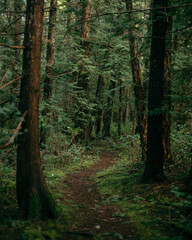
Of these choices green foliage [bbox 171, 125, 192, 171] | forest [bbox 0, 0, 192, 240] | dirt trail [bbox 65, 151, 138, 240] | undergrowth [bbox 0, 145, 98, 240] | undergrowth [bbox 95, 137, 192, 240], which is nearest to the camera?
undergrowth [bbox 0, 145, 98, 240]

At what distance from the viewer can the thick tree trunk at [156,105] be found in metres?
5.86

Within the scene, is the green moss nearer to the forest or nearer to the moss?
the forest

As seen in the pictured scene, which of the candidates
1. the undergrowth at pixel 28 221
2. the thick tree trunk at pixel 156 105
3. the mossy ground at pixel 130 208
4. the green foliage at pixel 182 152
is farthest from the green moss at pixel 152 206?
the green foliage at pixel 182 152

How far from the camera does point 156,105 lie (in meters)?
5.94

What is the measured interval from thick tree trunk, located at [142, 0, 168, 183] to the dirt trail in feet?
5.27

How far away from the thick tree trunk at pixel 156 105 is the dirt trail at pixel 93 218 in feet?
5.27

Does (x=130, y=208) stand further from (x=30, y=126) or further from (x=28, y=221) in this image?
(x=30, y=126)

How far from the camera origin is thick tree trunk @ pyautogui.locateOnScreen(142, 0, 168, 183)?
19.2ft

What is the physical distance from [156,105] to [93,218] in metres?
3.46

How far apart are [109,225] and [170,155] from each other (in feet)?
12.4

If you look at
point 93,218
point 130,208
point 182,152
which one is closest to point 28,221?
point 93,218

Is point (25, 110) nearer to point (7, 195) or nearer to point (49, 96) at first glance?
point (7, 195)

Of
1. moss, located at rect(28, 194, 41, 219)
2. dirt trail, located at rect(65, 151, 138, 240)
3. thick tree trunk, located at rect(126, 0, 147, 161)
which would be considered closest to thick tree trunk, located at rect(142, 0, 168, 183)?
dirt trail, located at rect(65, 151, 138, 240)

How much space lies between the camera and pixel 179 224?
3564mm
